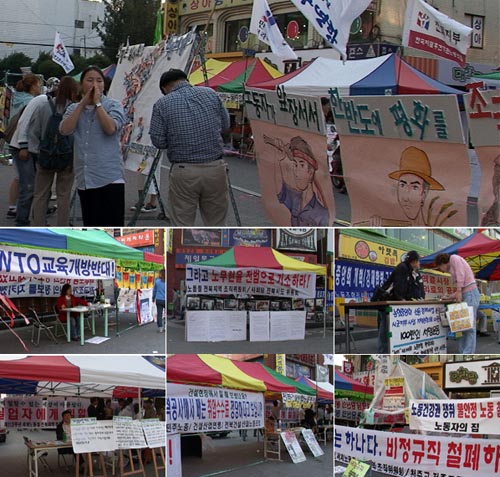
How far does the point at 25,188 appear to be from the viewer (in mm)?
4945

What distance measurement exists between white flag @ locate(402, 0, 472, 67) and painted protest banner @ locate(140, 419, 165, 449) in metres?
5.28

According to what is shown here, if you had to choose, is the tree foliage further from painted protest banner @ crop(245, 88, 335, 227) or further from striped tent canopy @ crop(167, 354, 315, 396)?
striped tent canopy @ crop(167, 354, 315, 396)

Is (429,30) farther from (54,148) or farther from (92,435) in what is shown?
(92,435)

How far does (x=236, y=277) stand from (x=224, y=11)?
1401cm

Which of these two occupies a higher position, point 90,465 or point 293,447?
point 293,447

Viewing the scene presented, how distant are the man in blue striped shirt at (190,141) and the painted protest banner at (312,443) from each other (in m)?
1.17

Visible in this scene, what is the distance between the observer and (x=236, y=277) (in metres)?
2.91

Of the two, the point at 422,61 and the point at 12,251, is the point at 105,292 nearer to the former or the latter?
the point at 12,251

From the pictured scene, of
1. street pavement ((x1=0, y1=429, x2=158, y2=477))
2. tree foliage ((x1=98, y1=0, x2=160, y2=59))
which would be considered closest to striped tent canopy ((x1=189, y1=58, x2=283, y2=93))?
tree foliage ((x1=98, y1=0, x2=160, y2=59))

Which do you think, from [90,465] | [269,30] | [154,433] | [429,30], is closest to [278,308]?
[154,433]

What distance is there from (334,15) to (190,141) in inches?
45.7

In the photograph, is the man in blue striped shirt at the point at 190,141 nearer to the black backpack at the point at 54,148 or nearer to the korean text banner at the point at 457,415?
the black backpack at the point at 54,148

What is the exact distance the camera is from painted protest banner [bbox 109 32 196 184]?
196 inches

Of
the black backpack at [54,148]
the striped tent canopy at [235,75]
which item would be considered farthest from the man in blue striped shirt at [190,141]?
the striped tent canopy at [235,75]
